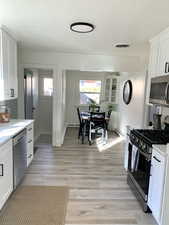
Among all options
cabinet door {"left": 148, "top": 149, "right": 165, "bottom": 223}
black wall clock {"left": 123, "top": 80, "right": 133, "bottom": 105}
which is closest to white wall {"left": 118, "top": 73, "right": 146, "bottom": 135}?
black wall clock {"left": 123, "top": 80, "right": 133, "bottom": 105}

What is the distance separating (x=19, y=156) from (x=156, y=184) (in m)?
1.90

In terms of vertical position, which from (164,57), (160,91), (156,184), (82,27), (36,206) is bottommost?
(36,206)

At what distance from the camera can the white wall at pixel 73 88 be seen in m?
7.16

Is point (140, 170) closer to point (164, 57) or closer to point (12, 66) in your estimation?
point (164, 57)

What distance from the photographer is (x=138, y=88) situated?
4.73m

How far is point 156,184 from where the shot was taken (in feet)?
6.63

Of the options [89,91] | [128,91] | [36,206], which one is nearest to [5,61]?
[36,206]

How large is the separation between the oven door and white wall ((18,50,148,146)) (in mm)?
2453

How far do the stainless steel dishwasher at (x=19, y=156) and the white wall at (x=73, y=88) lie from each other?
4.47 meters

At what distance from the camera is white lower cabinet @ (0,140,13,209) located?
6.73 feet

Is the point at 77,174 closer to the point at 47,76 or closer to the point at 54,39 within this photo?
the point at 54,39

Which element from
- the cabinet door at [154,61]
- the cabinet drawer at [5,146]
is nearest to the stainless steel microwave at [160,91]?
the cabinet door at [154,61]

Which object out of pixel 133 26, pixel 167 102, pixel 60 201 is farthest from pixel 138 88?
pixel 60 201

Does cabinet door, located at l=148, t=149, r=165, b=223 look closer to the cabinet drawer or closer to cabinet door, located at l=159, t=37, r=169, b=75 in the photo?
cabinet door, located at l=159, t=37, r=169, b=75
